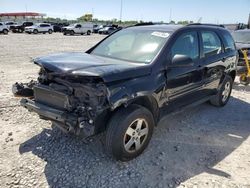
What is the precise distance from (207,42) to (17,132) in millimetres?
3721

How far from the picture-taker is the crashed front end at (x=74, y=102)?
3.19 m

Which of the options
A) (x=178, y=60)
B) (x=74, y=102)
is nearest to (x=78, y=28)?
(x=178, y=60)

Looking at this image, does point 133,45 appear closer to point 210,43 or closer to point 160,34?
point 160,34

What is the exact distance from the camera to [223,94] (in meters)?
5.95

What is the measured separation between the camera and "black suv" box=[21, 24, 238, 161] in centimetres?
322

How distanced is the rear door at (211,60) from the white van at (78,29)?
35.1 m

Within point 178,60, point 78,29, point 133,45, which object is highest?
point 133,45

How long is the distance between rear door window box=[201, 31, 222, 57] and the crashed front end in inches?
99.6

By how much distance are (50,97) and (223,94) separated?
13.1 ft

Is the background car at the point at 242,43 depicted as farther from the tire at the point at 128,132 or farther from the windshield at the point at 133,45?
the tire at the point at 128,132

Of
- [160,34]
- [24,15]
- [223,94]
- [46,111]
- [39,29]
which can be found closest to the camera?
[46,111]

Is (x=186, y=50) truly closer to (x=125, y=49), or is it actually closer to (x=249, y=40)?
(x=125, y=49)

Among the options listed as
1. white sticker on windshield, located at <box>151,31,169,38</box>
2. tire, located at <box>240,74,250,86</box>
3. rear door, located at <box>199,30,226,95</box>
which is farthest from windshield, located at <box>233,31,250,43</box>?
white sticker on windshield, located at <box>151,31,169,38</box>

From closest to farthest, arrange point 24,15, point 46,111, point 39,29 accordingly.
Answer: point 46,111
point 39,29
point 24,15
